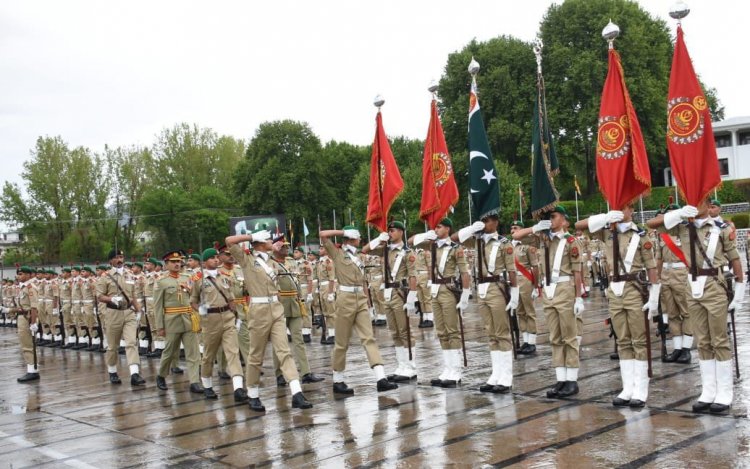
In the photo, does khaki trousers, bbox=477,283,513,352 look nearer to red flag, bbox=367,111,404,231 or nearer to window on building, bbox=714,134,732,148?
red flag, bbox=367,111,404,231

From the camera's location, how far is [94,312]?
19.4 m

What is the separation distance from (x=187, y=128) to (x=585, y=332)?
2720 inches

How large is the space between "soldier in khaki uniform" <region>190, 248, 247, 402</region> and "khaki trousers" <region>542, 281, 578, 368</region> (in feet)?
14.4

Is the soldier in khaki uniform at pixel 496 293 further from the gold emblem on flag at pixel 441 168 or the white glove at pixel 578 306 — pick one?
the gold emblem on flag at pixel 441 168

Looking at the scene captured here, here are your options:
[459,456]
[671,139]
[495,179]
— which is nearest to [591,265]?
[495,179]

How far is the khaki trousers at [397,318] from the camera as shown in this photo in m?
10.7

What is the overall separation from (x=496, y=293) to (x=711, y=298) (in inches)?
108

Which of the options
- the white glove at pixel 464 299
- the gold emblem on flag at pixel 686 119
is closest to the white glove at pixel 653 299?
the gold emblem on flag at pixel 686 119

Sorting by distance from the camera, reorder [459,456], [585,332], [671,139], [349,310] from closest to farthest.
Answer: [459,456] → [671,139] → [349,310] → [585,332]

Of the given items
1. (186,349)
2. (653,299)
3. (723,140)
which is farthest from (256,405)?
(723,140)

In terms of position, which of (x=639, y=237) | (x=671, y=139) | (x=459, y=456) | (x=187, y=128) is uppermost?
(x=187, y=128)

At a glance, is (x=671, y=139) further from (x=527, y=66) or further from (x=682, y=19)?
(x=527, y=66)

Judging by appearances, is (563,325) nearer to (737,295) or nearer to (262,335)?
(737,295)

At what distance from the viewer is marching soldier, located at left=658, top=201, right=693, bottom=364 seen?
35.0 ft
